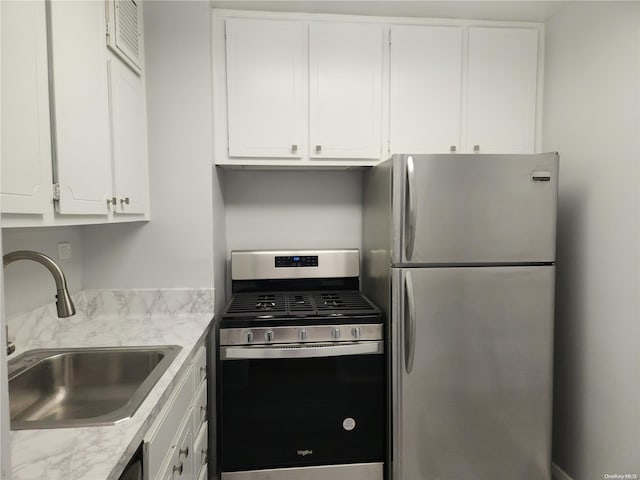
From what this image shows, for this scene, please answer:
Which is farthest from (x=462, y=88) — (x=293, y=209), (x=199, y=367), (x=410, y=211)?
(x=199, y=367)

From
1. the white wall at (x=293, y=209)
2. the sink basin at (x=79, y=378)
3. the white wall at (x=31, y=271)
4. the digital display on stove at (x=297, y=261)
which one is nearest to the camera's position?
the sink basin at (x=79, y=378)

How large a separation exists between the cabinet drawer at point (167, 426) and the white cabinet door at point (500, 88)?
1.83 meters

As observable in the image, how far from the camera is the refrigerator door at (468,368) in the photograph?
1.75 m

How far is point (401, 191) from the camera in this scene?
173 centimetres

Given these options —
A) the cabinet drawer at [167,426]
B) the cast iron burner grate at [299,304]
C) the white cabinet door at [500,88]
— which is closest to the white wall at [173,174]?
the cast iron burner grate at [299,304]

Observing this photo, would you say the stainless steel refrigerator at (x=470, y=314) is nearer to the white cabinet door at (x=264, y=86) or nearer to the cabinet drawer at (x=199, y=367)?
the white cabinet door at (x=264, y=86)

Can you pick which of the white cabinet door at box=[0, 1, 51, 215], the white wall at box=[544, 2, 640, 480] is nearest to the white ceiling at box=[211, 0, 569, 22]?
the white wall at box=[544, 2, 640, 480]

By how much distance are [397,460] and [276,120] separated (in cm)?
174

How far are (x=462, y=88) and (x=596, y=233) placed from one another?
0.99 meters

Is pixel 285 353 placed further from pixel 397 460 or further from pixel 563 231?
pixel 563 231

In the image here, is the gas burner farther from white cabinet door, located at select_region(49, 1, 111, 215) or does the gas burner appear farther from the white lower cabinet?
white cabinet door, located at select_region(49, 1, 111, 215)

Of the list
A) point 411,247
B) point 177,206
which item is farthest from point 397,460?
point 177,206

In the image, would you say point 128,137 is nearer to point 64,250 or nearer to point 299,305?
point 64,250

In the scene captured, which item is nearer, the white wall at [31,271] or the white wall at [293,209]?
the white wall at [31,271]
